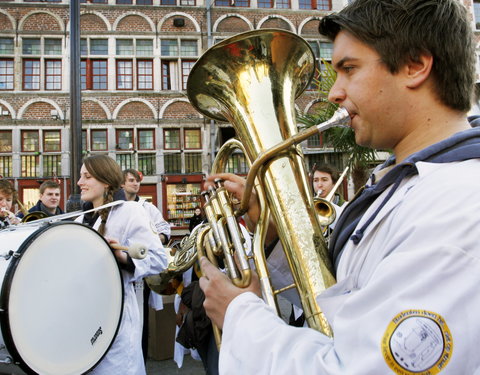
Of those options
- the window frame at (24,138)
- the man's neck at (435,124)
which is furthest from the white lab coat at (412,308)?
the window frame at (24,138)

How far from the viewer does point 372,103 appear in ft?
3.40

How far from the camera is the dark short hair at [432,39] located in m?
1.00

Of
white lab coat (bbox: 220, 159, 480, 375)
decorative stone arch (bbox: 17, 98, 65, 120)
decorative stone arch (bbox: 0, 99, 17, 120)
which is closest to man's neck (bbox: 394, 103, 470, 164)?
white lab coat (bbox: 220, 159, 480, 375)

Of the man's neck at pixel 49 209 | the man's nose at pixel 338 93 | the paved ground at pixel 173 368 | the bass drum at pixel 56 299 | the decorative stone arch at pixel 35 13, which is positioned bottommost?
the paved ground at pixel 173 368

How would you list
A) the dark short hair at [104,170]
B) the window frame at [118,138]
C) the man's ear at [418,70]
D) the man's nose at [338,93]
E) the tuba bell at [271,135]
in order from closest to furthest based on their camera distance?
the man's ear at [418,70] < the man's nose at [338,93] < the tuba bell at [271,135] < the dark short hair at [104,170] < the window frame at [118,138]

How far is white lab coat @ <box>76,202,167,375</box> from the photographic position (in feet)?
8.12

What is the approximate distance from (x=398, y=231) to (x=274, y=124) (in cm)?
95

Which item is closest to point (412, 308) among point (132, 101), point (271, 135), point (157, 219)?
point (271, 135)

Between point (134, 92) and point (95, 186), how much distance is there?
50.2 feet

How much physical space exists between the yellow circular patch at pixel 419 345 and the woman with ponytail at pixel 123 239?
221 cm

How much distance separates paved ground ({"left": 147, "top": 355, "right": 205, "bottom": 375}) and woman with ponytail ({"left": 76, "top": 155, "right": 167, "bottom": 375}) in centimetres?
124

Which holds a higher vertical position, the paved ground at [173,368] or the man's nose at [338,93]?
the man's nose at [338,93]

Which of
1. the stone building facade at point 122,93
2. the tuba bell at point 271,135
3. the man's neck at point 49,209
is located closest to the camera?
the tuba bell at point 271,135

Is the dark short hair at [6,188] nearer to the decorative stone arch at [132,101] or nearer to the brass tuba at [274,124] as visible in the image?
the brass tuba at [274,124]
